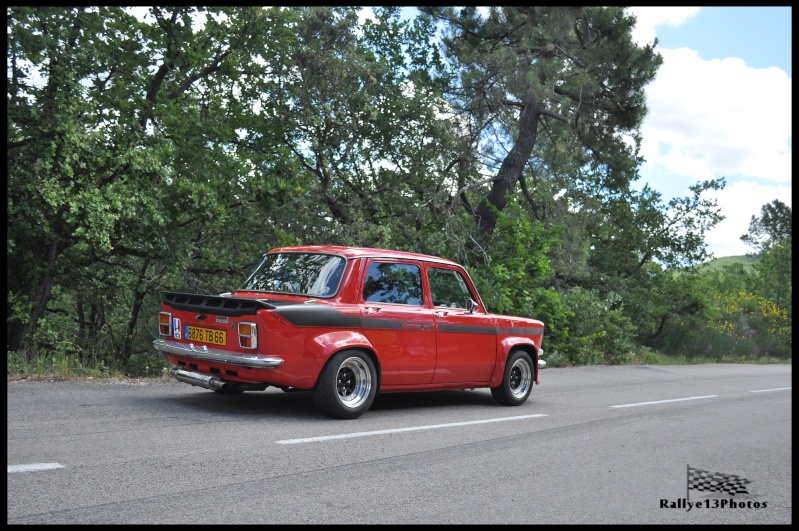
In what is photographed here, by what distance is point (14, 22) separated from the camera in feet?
36.7

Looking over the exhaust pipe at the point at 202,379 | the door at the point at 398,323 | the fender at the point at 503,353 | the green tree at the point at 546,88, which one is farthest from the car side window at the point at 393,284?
the green tree at the point at 546,88

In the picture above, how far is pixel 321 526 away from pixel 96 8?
36.8ft

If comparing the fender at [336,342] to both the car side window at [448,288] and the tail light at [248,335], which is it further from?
the car side window at [448,288]

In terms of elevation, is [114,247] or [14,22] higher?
[14,22]

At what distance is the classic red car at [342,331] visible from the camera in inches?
297

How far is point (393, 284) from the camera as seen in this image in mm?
8805

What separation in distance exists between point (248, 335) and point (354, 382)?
1289 mm

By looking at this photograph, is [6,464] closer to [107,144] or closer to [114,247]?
[107,144]

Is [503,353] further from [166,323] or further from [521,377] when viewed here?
[166,323]

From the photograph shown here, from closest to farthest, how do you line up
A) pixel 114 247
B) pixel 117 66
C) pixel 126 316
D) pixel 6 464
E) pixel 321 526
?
1. pixel 321 526
2. pixel 6 464
3. pixel 114 247
4. pixel 117 66
5. pixel 126 316

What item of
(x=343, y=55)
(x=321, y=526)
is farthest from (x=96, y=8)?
(x=321, y=526)

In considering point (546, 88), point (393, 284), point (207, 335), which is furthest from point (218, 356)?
point (546, 88)

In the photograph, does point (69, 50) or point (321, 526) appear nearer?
point (321, 526)

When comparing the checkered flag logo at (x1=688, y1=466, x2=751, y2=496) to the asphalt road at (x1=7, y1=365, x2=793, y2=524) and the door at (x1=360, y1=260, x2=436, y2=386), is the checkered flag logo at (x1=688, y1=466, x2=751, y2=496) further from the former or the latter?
the door at (x1=360, y1=260, x2=436, y2=386)
